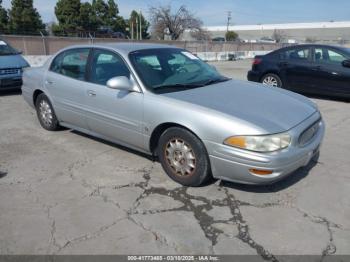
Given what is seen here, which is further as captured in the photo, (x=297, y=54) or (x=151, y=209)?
(x=297, y=54)

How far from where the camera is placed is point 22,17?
4491 cm

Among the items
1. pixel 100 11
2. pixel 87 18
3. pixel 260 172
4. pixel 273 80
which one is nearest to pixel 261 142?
pixel 260 172

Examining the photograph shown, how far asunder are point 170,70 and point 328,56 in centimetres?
577

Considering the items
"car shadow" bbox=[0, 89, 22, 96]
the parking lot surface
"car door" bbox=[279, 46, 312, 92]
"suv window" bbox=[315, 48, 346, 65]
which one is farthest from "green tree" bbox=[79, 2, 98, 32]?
the parking lot surface

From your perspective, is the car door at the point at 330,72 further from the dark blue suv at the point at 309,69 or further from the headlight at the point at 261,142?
the headlight at the point at 261,142

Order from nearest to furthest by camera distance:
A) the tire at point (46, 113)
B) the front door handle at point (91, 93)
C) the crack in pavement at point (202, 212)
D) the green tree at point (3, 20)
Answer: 1. the crack in pavement at point (202, 212)
2. the front door handle at point (91, 93)
3. the tire at point (46, 113)
4. the green tree at point (3, 20)

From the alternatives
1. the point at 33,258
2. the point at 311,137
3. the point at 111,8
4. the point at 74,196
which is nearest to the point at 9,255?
the point at 33,258

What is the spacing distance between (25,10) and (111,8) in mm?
16807

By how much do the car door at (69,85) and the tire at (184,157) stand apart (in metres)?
1.56

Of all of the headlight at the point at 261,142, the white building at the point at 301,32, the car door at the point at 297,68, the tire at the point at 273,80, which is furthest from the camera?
the white building at the point at 301,32

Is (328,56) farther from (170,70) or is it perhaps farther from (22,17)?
(22,17)

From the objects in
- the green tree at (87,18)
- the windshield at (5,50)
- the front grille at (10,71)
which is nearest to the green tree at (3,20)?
the green tree at (87,18)

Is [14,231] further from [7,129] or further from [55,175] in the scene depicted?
[7,129]

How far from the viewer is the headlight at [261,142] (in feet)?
10.8
